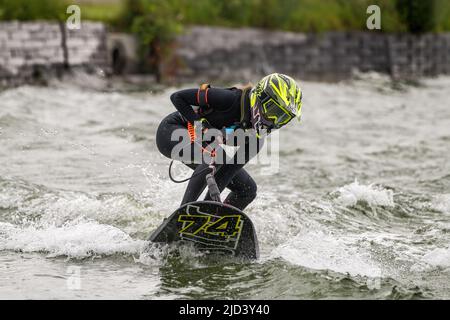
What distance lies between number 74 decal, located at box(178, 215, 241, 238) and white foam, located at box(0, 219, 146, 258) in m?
0.58

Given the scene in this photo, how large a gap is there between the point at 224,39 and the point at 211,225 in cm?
1518

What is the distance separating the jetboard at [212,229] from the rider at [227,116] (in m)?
0.47

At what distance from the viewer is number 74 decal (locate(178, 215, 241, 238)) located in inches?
286

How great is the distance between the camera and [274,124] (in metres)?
7.21

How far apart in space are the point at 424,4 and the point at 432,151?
457 inches

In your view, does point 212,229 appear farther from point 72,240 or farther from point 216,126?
point 72,240

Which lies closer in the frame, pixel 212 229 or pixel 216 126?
pixel 212 229

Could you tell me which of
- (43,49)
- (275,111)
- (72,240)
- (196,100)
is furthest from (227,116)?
(43,49)

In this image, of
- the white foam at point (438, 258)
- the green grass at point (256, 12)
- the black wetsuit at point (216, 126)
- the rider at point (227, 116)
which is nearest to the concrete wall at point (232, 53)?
the green grass at point (256, 12)

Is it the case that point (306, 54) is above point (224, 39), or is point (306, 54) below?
below

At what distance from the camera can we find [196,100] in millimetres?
7422

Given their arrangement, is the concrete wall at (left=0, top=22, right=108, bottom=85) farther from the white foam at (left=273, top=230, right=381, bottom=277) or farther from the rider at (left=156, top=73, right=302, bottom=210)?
the white foam at (left=273, top=230, right=381, bottom=277)

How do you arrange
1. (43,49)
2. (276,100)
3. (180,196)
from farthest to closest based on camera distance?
1. (43,49)
2. (180,196)
3. (276,100)
